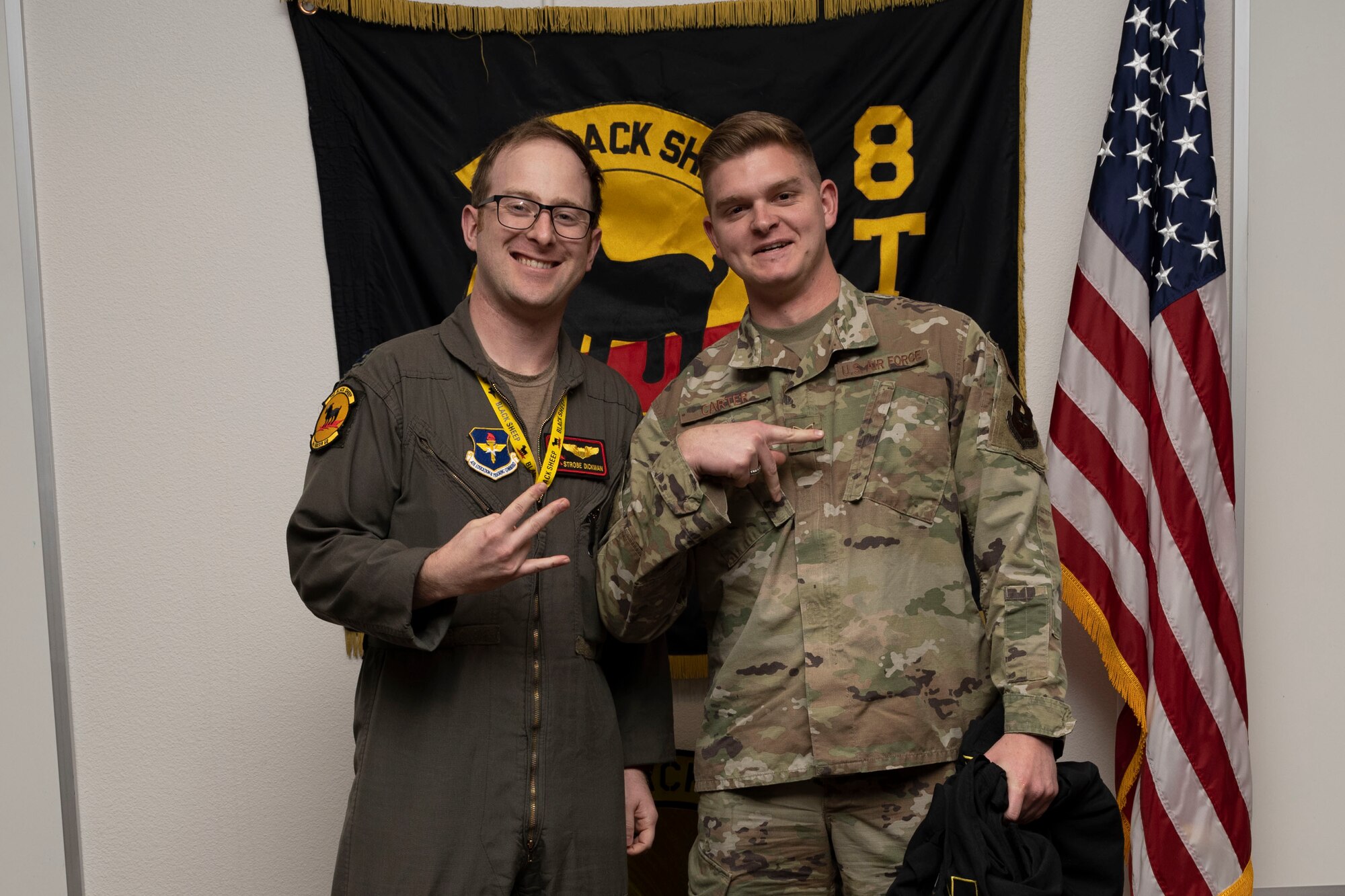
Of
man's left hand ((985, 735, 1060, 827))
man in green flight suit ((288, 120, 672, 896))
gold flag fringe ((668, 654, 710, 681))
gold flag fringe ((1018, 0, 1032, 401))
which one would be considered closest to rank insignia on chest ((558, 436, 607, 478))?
man in green flight suit ((288, 120, 672, 896))

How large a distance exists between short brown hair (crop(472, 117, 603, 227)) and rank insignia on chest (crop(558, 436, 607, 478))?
38cm

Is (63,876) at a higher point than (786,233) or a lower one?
lower

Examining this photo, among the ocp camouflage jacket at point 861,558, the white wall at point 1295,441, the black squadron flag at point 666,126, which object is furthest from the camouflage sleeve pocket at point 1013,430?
the white wall at point 1295,441

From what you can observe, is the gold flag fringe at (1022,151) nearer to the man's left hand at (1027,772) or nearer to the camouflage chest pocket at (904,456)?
the camouflage chest pocket at (904,456)

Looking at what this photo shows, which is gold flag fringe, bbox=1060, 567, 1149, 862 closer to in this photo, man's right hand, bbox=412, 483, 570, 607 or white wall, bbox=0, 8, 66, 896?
man's right hand, bbox=412, 483, 570, 607

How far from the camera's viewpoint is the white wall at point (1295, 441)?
2379 mm

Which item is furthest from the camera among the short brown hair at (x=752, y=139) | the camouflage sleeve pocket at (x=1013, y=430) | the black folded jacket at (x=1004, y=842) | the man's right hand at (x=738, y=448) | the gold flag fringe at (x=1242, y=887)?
the gold flag fringe at (x=1242, y=887)

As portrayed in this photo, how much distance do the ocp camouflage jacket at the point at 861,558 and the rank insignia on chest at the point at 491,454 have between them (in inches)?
7.3

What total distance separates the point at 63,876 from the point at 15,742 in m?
0.33

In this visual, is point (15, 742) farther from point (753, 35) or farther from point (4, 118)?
point (753, 35)

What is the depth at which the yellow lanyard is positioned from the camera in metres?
1.58

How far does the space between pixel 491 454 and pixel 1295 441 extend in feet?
6.31

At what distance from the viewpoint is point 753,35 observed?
2381mm

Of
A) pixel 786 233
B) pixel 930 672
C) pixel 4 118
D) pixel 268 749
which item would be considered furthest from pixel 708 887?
pixel 4 118
